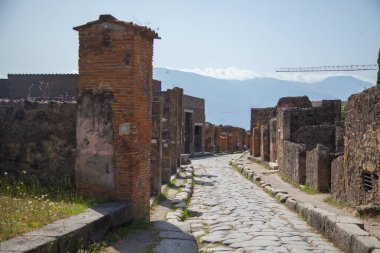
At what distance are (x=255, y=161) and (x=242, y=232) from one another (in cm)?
2149

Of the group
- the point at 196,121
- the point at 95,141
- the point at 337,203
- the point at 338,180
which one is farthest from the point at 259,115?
the point at 95,141

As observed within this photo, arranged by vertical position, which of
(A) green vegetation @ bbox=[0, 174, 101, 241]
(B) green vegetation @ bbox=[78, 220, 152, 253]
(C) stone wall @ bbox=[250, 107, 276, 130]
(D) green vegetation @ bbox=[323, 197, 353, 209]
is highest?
(C) stone wall @ bbox=[250, 107, 276, 130]

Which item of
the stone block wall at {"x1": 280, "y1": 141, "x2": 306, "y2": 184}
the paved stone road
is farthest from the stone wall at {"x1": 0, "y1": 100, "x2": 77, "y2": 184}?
the stone block wall at {"x1": 280, "y1": 141, "x2": 306, "y2": 184}

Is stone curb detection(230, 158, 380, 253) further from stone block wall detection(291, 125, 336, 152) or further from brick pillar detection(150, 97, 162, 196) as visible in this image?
stone block wall detection(291, 125, 336, 152)

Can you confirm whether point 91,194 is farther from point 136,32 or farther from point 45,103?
point 136,32

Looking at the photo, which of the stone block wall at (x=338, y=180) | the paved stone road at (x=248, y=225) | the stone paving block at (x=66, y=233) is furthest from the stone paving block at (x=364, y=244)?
the stone block wall at (x=338, y=180)

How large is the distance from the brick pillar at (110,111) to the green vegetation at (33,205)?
0.43 metres

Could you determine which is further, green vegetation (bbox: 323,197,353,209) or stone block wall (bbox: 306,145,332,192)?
stone block wall (bbox: 306,145,332,192)

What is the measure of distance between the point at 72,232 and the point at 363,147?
7180mm

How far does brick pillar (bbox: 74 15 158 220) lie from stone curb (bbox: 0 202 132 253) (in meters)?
0.62

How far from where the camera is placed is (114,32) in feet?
23.8

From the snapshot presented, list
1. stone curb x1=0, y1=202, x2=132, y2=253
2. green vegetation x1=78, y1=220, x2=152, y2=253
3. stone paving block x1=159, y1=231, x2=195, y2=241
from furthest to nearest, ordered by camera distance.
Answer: stone paving block x1=159, y1=231, x2=195, y2=241, green vegetation x1=78, y1=220, x2=152, y2=253, stone curb x1=0, y1=202, x2=132, y2=253

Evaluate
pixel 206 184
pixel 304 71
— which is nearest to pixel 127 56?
pixel 206 184

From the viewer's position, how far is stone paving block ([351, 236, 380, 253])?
18.4ft
